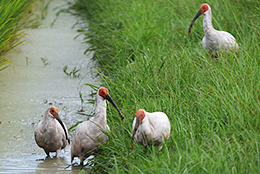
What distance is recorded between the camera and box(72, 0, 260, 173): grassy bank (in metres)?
2.73

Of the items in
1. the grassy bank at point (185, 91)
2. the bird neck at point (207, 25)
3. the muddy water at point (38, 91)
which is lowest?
the muddy water at point (38, 91)

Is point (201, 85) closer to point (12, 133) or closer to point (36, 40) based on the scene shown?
point (12, 133)

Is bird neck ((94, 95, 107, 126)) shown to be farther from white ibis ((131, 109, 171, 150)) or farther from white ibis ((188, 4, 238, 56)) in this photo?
white ibis ((188, 4, 238, 56))

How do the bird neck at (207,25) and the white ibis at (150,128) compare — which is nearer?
the white ibis at (150,128)

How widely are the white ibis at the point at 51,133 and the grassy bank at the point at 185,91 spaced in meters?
0.51

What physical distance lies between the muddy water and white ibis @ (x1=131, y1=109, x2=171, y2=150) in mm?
844

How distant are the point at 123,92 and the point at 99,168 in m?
1.13

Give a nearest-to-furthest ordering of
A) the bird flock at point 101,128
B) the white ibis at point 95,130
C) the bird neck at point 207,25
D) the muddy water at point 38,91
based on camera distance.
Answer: the bird flock at point 101,128, the white ibis at point 95,130, the muddy water at point 38,91, the bird neck at point 207,25

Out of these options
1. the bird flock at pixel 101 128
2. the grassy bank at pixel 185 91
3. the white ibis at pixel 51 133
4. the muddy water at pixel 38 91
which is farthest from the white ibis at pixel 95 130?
the white ibis at pixel 51 133

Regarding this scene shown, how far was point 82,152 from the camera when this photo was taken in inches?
135

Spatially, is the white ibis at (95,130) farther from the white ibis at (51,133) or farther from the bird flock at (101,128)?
the white ibis at (51,133)

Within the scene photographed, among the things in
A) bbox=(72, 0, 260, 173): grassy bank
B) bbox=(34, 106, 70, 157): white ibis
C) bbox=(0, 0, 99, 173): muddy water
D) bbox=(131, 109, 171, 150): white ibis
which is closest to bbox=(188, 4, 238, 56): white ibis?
bbox=(72, 0, 260, 173): grassy bank

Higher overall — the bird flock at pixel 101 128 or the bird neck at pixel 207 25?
the bird neck at pixel 207 25

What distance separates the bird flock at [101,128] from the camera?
2857mm
